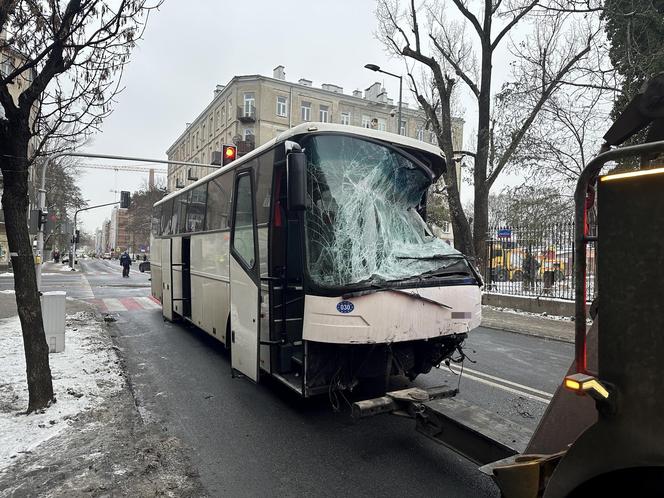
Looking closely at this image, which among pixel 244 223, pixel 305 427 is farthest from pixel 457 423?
pixel 244 223

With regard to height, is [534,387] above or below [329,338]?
below

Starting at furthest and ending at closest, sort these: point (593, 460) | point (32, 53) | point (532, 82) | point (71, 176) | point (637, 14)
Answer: point (71, 176)
point (532, 82)
point (637, 14)
point (32, 53)
point (593, 460)

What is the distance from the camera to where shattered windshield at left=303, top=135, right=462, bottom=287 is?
4.53m

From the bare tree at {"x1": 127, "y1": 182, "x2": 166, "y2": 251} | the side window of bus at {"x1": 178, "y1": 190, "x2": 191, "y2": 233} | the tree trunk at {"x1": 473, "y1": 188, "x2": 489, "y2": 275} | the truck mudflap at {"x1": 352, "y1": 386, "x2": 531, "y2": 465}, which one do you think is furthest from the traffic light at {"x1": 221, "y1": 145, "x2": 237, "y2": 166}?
the bare tree at {"x1": 127, "y1": 182, "x2": 166, "y2": 251}

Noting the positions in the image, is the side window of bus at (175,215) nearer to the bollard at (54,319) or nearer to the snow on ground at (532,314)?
the bollard at (54,319)

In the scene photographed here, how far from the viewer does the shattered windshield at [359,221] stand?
453cm

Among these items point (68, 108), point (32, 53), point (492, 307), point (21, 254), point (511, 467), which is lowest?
point (492, 307)

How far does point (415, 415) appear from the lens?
372cm

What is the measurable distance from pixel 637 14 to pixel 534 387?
10270mm

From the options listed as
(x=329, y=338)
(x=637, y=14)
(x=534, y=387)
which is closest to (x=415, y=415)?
(x=329, y=338)

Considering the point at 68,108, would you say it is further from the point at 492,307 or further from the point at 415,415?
the point at 492,307

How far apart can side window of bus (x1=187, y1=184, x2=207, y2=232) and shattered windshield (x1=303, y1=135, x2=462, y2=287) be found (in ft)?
13.9

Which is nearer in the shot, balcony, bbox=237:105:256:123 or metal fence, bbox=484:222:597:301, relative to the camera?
metal fence, bbox=484:222:597:301

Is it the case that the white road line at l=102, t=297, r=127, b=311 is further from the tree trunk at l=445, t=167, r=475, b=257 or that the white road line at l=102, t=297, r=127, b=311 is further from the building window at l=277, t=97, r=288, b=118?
the building window at l=277, t=97, r=288, b=118
